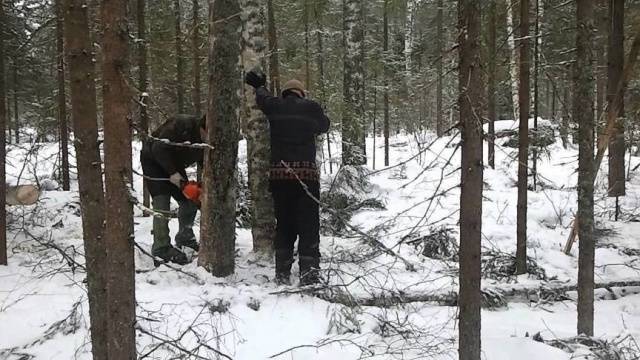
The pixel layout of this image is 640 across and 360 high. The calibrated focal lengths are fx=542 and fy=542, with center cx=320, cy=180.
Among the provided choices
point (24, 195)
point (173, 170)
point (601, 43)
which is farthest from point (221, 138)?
point (601, 43)

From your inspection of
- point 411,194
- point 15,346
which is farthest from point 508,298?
point 411,194

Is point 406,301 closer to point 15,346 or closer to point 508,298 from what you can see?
point 508,298

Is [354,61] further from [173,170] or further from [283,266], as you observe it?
[283,266]

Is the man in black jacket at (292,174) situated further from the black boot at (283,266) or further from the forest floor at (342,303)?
the forest floor at (342,303)

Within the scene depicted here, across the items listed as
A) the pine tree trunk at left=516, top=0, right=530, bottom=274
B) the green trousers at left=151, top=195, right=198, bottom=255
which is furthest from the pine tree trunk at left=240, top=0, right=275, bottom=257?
the pine tree trunk at left=516, top=0, right=530, bottom=274

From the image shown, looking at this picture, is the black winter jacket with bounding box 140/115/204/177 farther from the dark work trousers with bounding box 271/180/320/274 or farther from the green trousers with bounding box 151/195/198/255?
the dark work trousers with bounding box 271/180/320/274

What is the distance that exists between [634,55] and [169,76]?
36.1ft

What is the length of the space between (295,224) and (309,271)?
0.53 metres

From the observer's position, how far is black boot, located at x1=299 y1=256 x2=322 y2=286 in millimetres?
5538

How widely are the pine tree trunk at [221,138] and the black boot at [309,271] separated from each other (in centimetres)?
77

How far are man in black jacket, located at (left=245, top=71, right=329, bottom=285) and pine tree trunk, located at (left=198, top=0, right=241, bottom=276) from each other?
0.30 m

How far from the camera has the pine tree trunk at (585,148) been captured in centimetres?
488

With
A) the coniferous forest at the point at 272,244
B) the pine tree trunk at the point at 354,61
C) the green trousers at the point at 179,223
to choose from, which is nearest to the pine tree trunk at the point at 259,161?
the coniferous forest at the point at 272,244

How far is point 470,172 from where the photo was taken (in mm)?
3715
